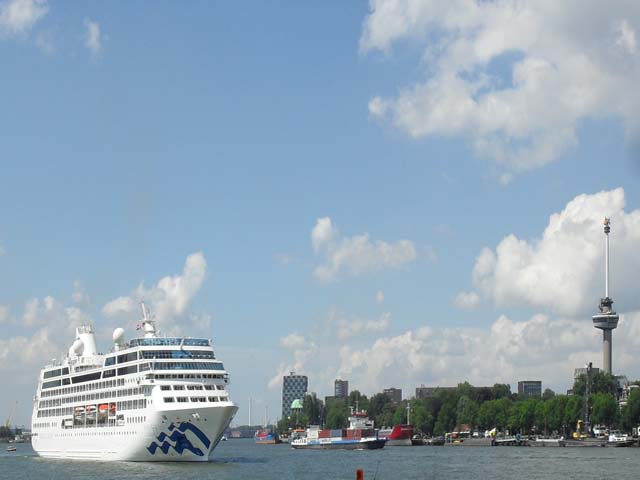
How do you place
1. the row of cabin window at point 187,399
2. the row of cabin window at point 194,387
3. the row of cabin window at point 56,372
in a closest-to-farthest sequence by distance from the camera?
1. the row of cabin window at point 187,399
2. the row of cabin window at point 194,387
3. the row of cabin window at point 56,372

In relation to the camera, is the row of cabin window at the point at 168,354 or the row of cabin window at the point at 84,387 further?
the row of cabin window at the point at 84,387

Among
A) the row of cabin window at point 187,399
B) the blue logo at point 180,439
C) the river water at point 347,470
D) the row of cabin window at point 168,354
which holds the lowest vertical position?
the river water at point 347,470

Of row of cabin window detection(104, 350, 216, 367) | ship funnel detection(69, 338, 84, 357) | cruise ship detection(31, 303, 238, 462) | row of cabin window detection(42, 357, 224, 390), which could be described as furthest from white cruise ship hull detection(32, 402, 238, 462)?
ship funnel detection(69, 338, 84, 357)

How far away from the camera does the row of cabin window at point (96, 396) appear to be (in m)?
124

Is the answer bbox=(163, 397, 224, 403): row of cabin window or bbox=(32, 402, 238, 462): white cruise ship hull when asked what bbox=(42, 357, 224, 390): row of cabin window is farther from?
bbox=(32, 402, 238, 462): white cruise ship hull

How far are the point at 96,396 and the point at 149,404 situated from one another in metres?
19.0

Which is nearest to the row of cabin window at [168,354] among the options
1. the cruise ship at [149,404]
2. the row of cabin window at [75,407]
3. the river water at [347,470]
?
the cruise ship at [149,404]

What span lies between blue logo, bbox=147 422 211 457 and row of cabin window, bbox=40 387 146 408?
661 cm

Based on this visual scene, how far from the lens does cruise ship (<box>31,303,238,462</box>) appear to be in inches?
4653

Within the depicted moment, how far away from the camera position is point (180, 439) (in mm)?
117750

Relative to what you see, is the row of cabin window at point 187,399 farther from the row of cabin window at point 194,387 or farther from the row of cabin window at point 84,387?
the row of cabin window at point 84,387

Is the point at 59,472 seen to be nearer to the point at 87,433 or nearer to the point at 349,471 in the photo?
the point at 87,433

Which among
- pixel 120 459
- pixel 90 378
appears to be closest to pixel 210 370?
pixel 120 459

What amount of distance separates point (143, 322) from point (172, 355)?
59.4ft
